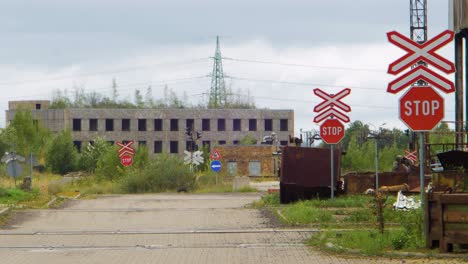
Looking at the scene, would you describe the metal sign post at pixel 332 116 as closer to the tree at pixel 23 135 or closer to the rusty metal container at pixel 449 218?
the rusty metal container at pixel 449 218

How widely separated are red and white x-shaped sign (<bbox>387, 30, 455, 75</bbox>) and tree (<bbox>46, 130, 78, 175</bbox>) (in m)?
87.6

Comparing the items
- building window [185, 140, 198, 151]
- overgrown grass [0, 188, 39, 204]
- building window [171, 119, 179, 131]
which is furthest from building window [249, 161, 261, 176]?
overgrown grass [0, 188, 39, 204]

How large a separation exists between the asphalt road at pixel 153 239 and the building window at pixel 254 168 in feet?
235

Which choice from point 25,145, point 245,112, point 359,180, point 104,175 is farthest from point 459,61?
point 245,112

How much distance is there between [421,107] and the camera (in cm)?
1438

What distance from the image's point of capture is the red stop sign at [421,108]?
14.3 meters

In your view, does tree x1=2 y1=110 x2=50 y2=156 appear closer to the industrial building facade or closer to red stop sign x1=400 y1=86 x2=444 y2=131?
the industrial building facade

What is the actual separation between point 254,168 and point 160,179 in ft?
154

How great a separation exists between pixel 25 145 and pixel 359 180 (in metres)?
61.0

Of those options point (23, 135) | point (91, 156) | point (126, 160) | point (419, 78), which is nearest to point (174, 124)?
point (91, 156)

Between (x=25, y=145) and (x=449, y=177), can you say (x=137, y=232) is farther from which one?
(x=25, y=145)

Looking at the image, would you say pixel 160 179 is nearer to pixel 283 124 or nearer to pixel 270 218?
pixel 270 218

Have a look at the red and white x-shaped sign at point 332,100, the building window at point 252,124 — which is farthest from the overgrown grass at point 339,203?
the building window at point 252,124

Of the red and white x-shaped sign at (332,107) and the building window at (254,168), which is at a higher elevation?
the red and white x-shaped sign at (332,107)
